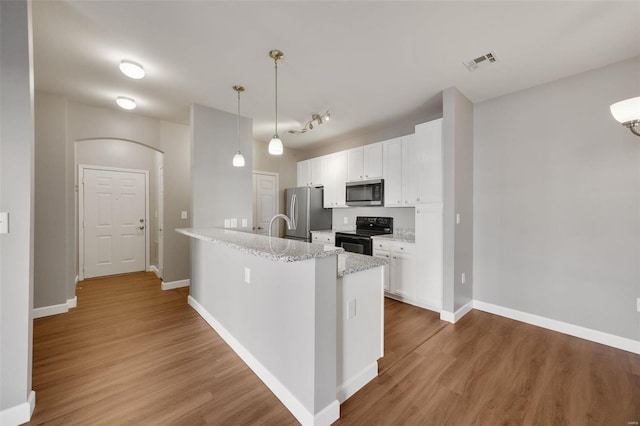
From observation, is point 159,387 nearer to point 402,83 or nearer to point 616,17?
point 402,83

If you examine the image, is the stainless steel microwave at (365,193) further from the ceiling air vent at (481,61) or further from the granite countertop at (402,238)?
the ceiling air vent at (481,61)

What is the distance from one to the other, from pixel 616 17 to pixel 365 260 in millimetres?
2577

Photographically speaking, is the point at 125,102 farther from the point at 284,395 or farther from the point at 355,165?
the point at 284,395

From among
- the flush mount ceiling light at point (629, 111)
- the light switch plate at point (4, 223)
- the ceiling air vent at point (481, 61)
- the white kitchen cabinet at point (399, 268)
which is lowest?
the white kitchen cabinet at point (399, 268)

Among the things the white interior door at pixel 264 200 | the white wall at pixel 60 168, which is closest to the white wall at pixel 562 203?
the white interior door at pixel 264 200

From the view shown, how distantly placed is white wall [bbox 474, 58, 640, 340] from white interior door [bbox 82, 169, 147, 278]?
20.4 ft

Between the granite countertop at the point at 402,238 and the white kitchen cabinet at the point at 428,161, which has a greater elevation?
the white kitchen cabinet at the point at 428,161

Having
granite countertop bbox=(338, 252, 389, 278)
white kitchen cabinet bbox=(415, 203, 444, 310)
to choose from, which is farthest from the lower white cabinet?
granite countertop bbox=(338, 252, 389, 278)

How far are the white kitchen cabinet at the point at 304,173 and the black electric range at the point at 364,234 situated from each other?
1398mm

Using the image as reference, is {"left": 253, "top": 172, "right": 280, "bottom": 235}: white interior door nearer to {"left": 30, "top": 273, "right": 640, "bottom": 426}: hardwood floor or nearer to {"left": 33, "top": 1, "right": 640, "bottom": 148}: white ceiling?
{"left": 33, "top": 1, "right": 640, "bottom": 148}: white ceiling

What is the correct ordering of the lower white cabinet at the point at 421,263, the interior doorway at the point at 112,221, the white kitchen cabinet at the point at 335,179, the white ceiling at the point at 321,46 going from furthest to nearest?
the interior doorway at the point at 112,221, the white kitchen cabinet at the point at 335,179, the lower white cabinet at the point at 421,263, the white ceiling at the point at 321,46

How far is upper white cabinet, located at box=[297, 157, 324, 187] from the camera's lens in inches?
198

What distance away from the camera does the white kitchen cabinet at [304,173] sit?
531 centimetres

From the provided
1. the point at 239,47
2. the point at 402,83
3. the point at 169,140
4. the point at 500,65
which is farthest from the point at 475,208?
the point at 169,140
